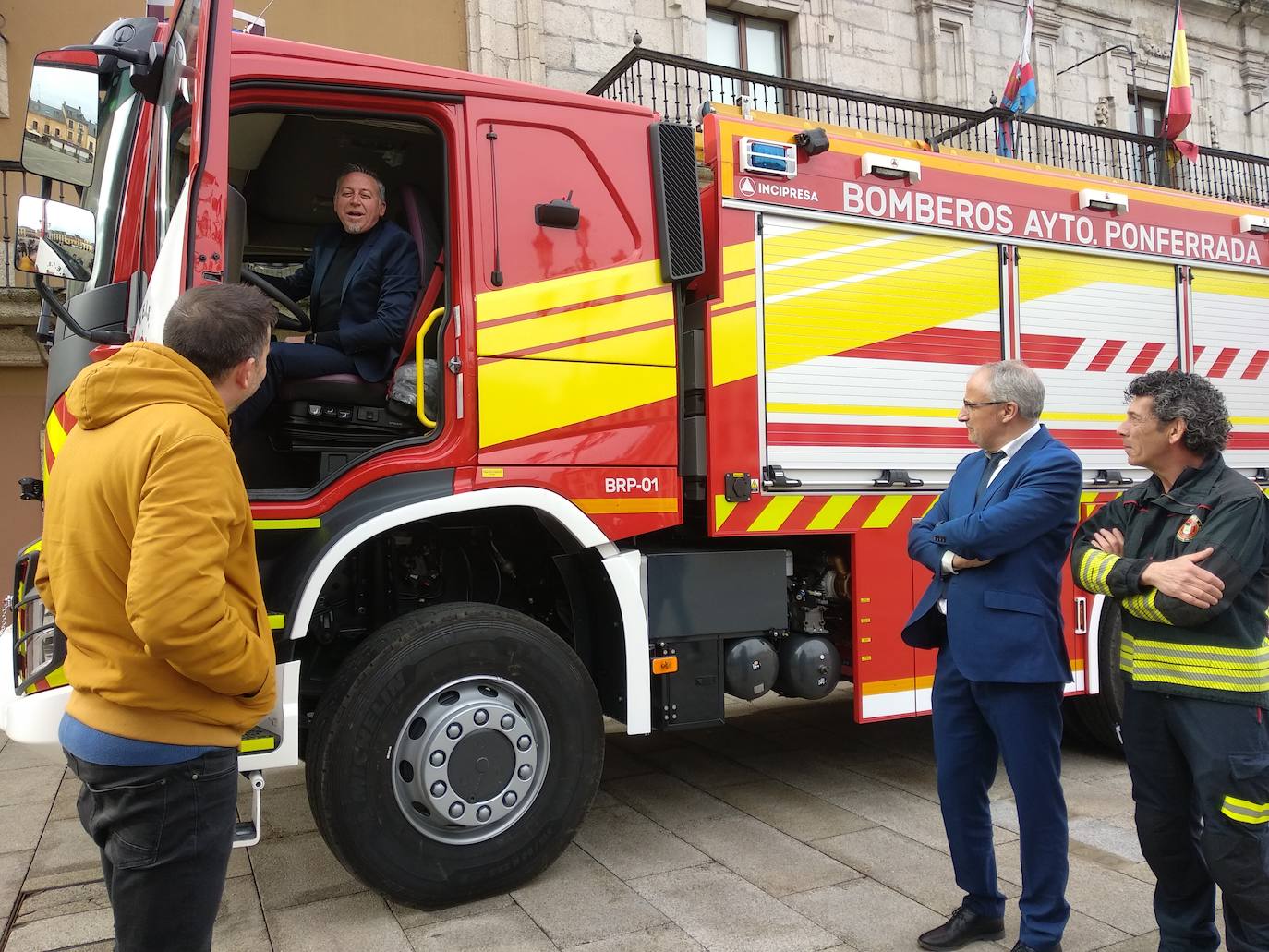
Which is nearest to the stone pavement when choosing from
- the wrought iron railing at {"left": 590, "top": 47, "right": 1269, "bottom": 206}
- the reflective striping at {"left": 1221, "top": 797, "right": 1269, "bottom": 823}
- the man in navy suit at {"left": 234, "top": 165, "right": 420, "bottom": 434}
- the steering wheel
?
the reflective striping at {"left": 1221, "top": 797, "right": 1269, "bottom": 823}

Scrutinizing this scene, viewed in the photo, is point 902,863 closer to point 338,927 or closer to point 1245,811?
point 1245,811

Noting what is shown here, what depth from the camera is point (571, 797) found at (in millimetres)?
3725

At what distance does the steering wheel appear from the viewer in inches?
154

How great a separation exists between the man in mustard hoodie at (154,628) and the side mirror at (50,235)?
1376 millimetres

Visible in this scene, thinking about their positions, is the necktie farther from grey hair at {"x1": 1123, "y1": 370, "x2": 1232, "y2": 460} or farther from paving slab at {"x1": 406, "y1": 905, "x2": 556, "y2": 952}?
paving slab at {"x1": 406, "y1": 905, "x2": 556, "y2": 952}

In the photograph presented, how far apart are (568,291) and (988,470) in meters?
1.65

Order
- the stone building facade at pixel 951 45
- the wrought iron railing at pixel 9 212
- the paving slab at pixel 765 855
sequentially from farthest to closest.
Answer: the stone building facade at pixel 951 45
the wrought iron railing at pixel 9 212
the paving slab at pixel 765 855

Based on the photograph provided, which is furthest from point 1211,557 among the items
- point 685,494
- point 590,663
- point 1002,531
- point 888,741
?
point 888,741

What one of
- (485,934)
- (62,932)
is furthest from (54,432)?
(485,934)

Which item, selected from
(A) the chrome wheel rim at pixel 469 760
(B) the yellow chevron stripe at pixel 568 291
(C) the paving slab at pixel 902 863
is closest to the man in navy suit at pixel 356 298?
(B) the yellow chevron stripe at pixel 568 291

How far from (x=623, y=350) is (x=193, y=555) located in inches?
91.7

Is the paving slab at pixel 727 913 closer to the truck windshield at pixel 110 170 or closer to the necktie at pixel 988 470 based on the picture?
the necktie at pixel 988 470

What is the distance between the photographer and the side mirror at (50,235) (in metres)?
3.04

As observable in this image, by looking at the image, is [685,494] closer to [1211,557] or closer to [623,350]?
[623,350]
